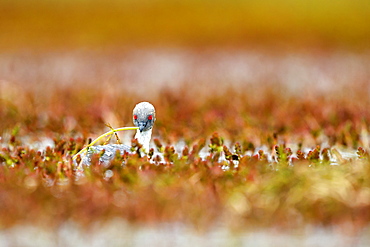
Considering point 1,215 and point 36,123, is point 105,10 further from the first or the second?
point 1,215

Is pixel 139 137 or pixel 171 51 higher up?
pixel 171 51

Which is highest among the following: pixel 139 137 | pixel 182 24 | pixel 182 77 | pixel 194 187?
pixel 182 24

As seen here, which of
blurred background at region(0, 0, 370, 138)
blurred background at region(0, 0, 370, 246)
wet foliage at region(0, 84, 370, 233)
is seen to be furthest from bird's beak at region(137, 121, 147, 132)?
blurred background at region(0, 0, 370, 138)

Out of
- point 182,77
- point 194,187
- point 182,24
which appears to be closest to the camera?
point 194,187

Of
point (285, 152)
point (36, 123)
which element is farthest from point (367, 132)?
point (36, 123)

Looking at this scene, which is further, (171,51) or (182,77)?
(171,51)

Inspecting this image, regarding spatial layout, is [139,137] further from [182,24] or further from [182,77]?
[182,24]

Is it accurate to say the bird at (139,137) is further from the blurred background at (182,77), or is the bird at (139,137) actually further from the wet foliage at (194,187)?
the blurred background at (182,77)

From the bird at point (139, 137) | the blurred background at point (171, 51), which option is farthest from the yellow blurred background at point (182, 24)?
the bird at point (139, 137)

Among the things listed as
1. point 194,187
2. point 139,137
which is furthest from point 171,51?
point 194,187

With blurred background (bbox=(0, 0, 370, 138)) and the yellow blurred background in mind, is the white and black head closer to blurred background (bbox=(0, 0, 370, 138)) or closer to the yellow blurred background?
blurred background (bbox=(0, 0, 370, 138))

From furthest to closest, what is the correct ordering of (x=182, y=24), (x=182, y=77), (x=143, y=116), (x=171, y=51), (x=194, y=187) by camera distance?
1. (x=182, y=24)
2. (x=171, y=51)
3. (x=182, y=77)
4. (x=143, y=116)
5. (x=194, y=187)
